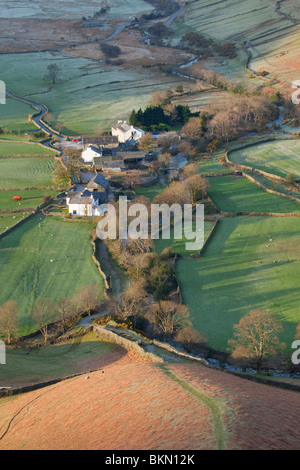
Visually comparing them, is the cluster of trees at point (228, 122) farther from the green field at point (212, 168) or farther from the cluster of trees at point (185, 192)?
the cluster of trees at point (185, 192)

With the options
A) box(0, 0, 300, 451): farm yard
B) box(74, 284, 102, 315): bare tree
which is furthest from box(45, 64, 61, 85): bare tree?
box(74, 284, 102, 315): bare tree

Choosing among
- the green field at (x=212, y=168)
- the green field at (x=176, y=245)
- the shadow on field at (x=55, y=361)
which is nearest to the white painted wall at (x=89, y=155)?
the green field at (x=212, y=168)

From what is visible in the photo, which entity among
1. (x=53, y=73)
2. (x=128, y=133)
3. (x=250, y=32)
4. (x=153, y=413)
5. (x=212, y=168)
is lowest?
(x=153, y=413)

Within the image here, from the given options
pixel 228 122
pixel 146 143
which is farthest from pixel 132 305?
pixel 228 122

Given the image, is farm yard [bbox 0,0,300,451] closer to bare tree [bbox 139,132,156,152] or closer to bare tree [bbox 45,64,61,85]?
bare tree [bbox 45,64,61,85]

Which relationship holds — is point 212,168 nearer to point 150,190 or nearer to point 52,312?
point 150,190
